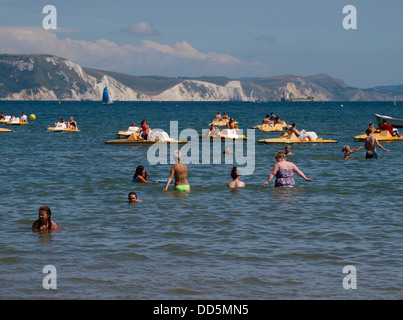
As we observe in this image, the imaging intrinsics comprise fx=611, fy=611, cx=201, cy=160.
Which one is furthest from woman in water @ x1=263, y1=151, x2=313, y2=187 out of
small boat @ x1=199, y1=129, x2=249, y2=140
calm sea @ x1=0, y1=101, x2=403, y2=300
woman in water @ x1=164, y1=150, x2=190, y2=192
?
small boat @ x1=199, y1=129, x2=249, y2=140

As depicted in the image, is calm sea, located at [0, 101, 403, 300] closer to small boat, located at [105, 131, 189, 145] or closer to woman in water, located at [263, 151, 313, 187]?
woman in water, located at [263, 151, 313, 187]

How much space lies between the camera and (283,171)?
2058 cm

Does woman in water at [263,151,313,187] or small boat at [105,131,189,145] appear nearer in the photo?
woman in water at [263,151,313,187]

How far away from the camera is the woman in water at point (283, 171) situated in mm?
20094

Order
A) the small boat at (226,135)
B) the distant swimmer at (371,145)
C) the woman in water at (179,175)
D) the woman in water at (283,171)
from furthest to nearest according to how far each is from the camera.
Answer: the small boat at (226,135), the distant swimmer at (371,145), the woman in water at (283,171), the woman in water at (179,175)

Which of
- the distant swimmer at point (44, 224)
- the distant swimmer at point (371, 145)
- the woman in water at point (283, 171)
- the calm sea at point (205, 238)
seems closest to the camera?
the calm sea at point (205, 238)

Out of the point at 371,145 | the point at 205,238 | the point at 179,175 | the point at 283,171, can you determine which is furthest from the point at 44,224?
the point at 371,145

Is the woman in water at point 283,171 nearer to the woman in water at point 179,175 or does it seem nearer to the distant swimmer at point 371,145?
the woman in water at point 179,175

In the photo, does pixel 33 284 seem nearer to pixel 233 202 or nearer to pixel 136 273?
pixel 136 273

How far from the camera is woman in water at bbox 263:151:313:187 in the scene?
2009cm

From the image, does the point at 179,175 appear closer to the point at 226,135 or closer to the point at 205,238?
the point at 205,238

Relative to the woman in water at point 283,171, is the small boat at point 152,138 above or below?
above

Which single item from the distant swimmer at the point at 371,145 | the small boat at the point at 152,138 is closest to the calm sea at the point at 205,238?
the distant swimmer at the point at 371,145
